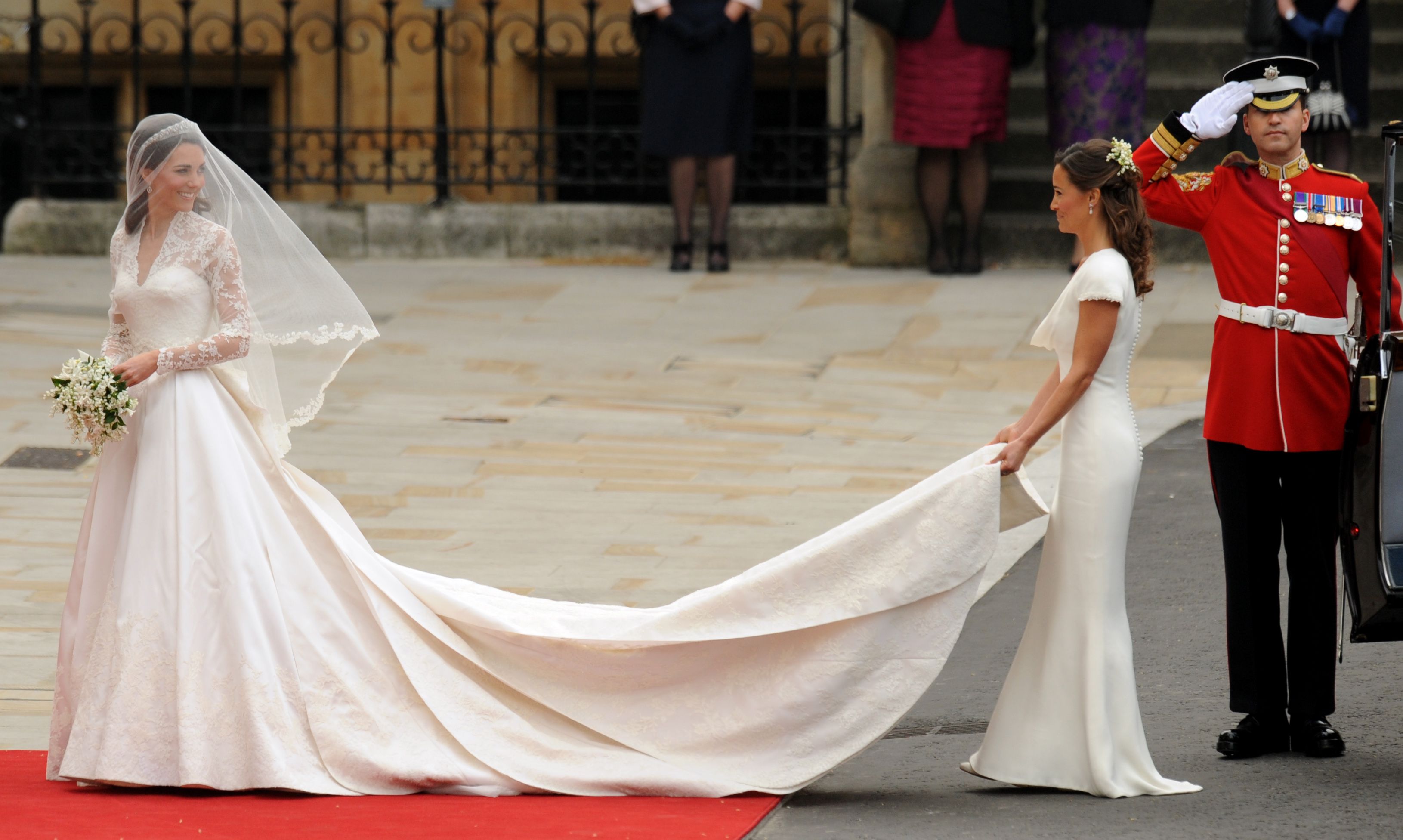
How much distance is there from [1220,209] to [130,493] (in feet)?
9.93

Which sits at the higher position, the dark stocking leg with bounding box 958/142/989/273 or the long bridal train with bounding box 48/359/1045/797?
the dark stocking leg with bounding box 958/142/989/273

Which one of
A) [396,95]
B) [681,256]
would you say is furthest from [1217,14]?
[396,95]

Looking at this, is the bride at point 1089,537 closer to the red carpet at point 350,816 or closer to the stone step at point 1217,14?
the red carpet at point 350,816

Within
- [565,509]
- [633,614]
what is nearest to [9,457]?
[565,509]

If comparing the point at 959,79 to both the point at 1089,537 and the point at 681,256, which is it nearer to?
the point at 681,256

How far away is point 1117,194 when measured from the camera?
5117 millimetres

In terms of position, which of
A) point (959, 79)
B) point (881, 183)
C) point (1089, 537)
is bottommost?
point (1089, 537)

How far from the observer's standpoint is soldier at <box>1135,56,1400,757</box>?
5328mm

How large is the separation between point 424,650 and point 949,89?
783 centimetres

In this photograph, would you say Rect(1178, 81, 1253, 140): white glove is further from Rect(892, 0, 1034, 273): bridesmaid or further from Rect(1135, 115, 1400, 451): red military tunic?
Rect(892, 0, 1034, 273): bridesmaid

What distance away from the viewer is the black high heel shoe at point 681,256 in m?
13.2

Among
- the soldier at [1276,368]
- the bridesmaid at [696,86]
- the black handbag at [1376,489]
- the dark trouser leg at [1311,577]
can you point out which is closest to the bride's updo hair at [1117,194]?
the soldier at [1276,368]

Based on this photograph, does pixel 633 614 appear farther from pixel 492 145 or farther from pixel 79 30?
pixel 79 30

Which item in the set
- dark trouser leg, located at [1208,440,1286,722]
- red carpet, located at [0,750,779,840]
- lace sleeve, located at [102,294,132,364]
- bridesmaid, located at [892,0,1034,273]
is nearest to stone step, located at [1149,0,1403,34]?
bridesmaid, located at [892,0,1034,273]
